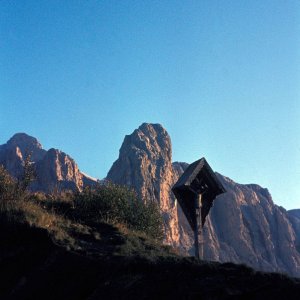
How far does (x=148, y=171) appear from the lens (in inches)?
4911

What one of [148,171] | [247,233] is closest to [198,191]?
[148,171]

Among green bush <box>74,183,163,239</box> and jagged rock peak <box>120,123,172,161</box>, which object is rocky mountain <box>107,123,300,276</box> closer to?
jagged rock peak <box>120,123,172,161</box>

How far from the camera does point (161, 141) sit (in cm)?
14275

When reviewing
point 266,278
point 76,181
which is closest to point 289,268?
point 76,181

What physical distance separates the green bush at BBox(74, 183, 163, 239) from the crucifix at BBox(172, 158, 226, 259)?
3.83 metres

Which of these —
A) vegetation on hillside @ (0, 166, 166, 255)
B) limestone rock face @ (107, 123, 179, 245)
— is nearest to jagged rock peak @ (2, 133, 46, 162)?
limestone rock face @ (107, 123, 179, 245)

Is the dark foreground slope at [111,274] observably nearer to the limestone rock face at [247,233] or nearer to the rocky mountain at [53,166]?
the limestone rock face at [247,233]

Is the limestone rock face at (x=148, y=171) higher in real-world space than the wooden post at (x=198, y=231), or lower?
higher

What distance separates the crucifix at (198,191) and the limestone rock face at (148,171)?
316 feet

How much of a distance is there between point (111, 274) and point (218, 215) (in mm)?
131765

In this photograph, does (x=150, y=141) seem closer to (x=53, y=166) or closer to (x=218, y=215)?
(x=53, y=166)

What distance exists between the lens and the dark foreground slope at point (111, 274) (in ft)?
24.7

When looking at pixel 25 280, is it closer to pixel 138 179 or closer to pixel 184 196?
pixel 184 196

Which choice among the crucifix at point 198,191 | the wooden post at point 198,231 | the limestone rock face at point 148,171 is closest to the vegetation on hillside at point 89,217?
the wooden post at point 198,231
